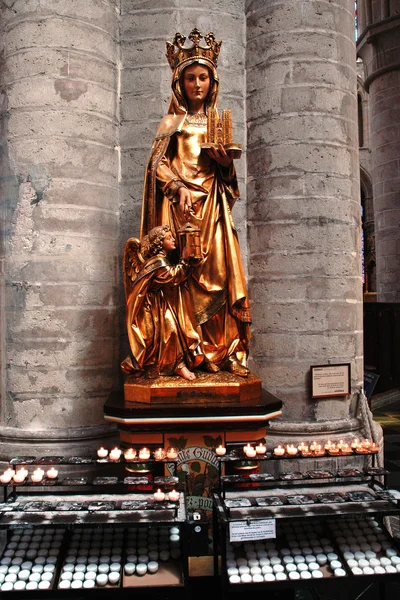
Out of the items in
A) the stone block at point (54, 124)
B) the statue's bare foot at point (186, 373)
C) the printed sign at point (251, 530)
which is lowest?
the printed sign at point (251, 530)

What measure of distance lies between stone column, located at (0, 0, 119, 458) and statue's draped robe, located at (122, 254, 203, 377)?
97 cm

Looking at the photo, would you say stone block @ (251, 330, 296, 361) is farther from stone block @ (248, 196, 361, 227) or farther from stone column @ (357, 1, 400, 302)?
stone column @ (357, 1, 400, 302)

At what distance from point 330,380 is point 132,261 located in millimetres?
2157

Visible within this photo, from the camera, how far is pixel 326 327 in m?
5.43

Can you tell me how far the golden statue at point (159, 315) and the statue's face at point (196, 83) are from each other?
1.02 meters

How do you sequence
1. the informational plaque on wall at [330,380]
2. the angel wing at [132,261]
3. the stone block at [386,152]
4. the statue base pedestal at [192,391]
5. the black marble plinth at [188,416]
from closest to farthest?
the black marble plinth at [188,416] → the statue base pedestal at [192,391] → the angel wing at [132,261] → the informational plaque on wall at [330,380] → the stone block at [386,152]

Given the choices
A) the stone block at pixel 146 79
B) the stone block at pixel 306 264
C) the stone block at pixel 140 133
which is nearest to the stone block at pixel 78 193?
the stone block at pixel 140 133

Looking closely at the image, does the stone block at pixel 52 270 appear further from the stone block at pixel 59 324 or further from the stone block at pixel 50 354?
the stone block at pixel 50 354

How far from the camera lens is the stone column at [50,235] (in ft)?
16.5

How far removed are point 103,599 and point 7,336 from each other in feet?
8.64

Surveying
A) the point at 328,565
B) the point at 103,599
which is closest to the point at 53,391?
the point at 103,599

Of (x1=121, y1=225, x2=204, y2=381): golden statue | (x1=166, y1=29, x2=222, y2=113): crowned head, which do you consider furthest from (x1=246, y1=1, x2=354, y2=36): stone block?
(x1=121, y1=225, x2=204, y2=381): golden statue

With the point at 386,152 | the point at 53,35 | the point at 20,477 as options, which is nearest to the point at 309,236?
the point at 53,35

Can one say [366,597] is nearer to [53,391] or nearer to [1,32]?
[53,391]
